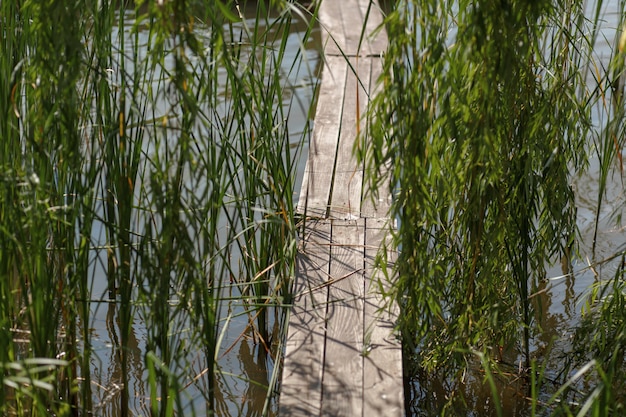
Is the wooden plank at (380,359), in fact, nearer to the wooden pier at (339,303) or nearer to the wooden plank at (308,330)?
the wooden pier at (339,303)

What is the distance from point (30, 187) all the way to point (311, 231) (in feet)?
3.97

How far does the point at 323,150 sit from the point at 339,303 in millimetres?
1017

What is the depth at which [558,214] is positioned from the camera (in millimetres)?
2574

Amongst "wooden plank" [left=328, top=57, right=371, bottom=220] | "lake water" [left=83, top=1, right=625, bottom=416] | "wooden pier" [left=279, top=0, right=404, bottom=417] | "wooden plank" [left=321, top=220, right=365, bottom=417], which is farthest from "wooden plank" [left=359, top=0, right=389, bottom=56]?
"wooden plank" [left=321, top=220, right=365, bottom=417]

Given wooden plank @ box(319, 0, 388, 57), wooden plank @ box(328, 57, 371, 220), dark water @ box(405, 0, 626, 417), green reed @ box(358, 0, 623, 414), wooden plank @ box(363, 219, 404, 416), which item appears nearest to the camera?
green reed @ box(358, 0, 623, 414)

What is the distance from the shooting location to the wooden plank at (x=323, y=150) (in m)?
3.21

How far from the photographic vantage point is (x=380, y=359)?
7.92ft

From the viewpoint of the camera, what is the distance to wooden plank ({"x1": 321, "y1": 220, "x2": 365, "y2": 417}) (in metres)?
2.27

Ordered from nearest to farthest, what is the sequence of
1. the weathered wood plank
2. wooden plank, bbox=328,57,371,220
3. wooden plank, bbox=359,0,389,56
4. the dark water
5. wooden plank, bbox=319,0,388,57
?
the dark water → wooden plank, bbox=328,57,371,220 → wooden plank, bbox=359,0,389,56 → wooden plank, bbox=319,0,388,57 → the weathered wood plank

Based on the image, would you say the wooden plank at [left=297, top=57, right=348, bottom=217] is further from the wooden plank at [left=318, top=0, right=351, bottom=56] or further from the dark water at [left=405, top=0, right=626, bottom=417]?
the dark water at [left=405, top=0, right=626, bottom=417]

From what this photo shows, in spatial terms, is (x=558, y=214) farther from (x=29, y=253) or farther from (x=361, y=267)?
(x=29, y=253)

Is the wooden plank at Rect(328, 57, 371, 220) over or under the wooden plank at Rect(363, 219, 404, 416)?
over

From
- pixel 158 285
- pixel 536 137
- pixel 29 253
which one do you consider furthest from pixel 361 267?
pixel 29 253

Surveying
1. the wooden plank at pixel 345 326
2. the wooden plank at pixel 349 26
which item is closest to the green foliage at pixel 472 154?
the wooden plank at pixel 345 326
